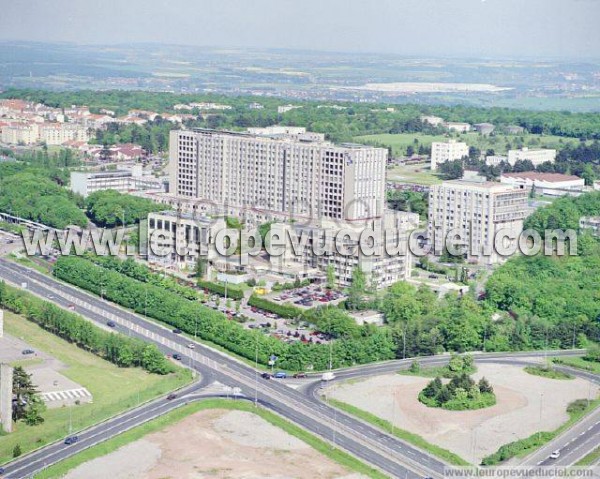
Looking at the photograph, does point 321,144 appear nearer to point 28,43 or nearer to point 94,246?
point 94,246

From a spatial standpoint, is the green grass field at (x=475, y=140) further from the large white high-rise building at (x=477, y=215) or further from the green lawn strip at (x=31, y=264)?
the green lawn strip at (x=31, y=264)

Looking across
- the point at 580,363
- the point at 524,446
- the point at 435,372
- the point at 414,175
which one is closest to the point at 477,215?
the point at 580,363

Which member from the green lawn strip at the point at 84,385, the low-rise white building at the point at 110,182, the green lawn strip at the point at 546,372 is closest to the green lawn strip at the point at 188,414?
the green lawn strip at the point at 84,385

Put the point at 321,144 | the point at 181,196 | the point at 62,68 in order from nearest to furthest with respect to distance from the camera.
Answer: the point at 321,144, the point at 181,196, the point at 62,68

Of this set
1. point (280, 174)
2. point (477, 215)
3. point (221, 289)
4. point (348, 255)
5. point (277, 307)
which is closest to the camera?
point (277, 307)

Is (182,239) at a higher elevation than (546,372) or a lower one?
higher

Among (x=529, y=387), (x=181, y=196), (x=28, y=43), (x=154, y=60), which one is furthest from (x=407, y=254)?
(x=154, y=60)

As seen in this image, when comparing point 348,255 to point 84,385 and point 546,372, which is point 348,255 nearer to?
point 546,372
